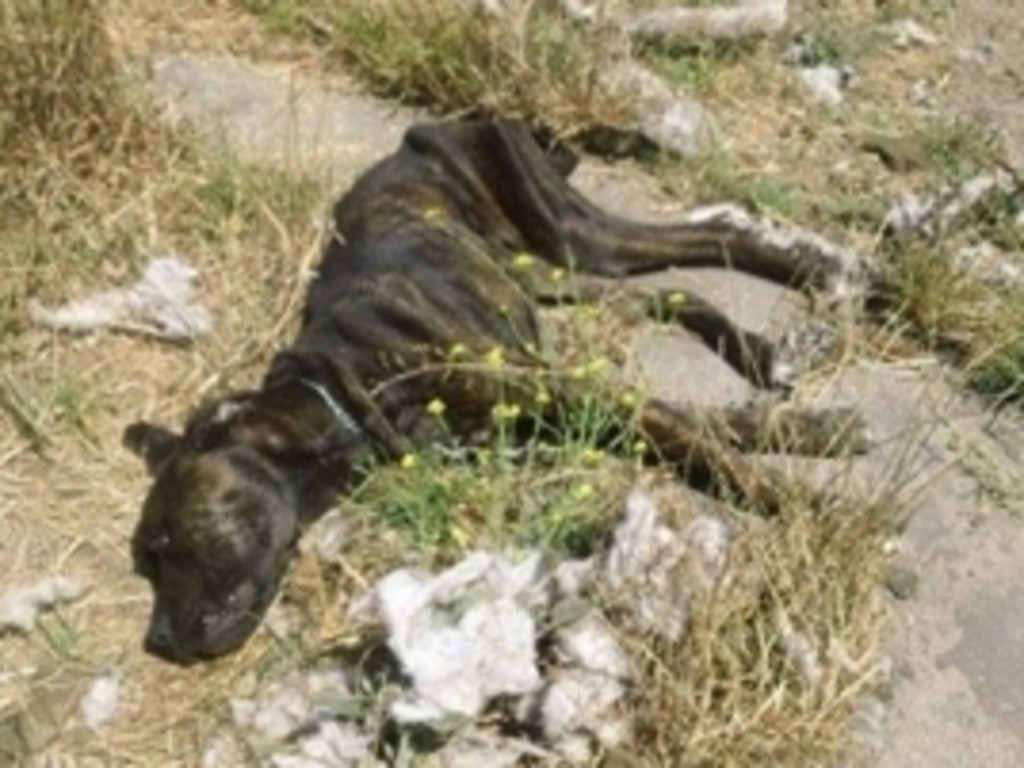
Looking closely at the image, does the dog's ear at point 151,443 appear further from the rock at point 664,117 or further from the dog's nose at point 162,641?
the rock at point 664,117

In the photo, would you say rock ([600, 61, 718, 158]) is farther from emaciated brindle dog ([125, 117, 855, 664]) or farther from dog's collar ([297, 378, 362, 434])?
dog's collar ([297, 378, 362, 434])

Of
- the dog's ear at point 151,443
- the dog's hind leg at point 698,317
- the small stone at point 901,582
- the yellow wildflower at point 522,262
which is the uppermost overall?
the yellow wildflower at point 522,262

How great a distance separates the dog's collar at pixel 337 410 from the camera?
183 inches

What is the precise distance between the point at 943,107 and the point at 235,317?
279 cm

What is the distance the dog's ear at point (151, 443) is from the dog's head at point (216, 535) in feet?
0.55

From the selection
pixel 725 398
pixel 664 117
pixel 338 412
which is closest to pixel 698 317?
pixel 725 398

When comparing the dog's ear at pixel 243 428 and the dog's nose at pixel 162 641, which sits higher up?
the dog's ear at pixel 243 428

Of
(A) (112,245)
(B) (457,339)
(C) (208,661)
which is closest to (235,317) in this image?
(A) (112,245)

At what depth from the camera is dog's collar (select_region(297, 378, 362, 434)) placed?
4660 mm

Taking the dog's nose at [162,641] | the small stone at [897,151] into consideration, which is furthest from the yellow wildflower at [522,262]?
the small stone at [897,151]

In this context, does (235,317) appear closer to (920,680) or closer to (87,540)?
(87,540)

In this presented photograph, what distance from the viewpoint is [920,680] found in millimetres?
4438

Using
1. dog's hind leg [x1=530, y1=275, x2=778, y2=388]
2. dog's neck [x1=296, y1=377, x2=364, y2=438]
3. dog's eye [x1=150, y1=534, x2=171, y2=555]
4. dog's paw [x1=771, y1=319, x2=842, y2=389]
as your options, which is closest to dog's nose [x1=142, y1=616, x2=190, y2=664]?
dog's eye [x1=150, y1=534, x2=171, y2=555]

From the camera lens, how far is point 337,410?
467cm
